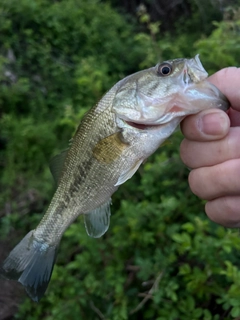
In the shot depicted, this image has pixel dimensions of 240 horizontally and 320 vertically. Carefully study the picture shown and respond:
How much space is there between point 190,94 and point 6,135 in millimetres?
2706

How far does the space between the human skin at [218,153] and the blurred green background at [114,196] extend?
49 cm

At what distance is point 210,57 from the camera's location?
2727mm

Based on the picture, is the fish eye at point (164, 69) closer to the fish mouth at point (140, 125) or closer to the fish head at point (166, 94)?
the fish head at point (166, 94)

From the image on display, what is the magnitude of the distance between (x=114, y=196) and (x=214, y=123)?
1.57 m

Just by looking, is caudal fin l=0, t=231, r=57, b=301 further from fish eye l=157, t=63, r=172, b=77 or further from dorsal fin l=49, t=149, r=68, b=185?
fish eye l=157, t=63, r=172, b=77

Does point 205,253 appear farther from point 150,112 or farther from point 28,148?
point 28,148

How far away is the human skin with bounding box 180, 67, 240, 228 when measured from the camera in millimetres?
1140

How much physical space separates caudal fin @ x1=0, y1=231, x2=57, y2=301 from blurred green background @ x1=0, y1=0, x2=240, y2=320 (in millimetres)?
632

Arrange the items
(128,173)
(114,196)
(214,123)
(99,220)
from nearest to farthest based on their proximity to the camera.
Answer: (214,123) → (128,173) → (99,220) → (114,196)

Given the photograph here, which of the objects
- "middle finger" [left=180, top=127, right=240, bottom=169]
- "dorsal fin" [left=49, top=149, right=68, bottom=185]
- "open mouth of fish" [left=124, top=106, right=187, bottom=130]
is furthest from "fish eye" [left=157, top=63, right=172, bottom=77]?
"dorsal fin" [left=49, top=149, right=68, bottom=185]

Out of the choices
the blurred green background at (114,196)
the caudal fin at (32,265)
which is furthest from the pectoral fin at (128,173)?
the blurred green background at (114,196)

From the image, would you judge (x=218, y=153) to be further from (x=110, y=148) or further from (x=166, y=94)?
(x=110, y=148)

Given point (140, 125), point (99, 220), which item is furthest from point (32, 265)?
point (140, 125)

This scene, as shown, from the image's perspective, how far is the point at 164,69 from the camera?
1.20 m
